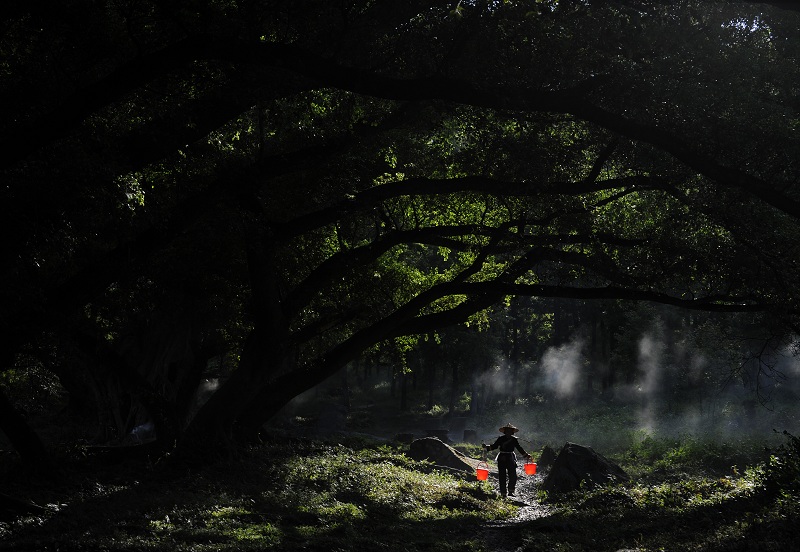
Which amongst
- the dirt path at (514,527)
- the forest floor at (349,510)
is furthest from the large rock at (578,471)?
the dirt path at (514,527)

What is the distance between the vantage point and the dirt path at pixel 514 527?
10609 mm

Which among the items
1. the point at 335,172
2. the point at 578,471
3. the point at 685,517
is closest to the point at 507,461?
the point at 578,471

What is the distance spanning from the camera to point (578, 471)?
18.9m

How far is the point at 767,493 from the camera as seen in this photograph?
38.3 feet

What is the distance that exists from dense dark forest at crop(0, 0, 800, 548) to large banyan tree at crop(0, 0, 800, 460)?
0.05 m

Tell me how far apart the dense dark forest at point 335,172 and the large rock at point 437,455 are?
16.4 ft

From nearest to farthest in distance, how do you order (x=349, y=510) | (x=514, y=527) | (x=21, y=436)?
(x=514, y=527) → (x=349, y=510) → (x=21, y=436)

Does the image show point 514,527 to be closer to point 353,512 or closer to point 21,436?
point 353,512

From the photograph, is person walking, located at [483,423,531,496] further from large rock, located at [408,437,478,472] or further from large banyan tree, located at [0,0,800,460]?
large rock, located at [408,437,478,472]

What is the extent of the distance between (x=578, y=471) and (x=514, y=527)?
719cm

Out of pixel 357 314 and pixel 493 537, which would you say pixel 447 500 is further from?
pixel 357 314

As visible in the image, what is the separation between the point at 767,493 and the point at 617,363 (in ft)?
139

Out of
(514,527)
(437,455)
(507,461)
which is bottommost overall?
(514,527)

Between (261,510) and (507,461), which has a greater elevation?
(507,461)
